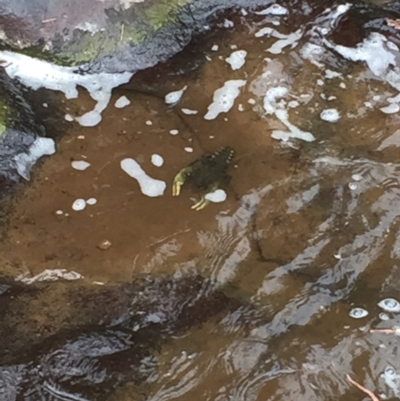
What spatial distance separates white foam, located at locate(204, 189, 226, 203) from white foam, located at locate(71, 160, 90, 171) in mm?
745

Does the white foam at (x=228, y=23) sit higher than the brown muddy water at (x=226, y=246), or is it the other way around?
the white foam at (x=228, y=23)

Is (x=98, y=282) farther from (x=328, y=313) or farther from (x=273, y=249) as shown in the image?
→ (x=328, y=313)

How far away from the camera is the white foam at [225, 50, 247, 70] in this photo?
4086 millimetres

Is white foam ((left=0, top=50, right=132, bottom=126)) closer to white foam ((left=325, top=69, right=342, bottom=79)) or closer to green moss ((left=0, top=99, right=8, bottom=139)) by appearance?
green moss ((left=0, top=99, right=8, bottom=139))

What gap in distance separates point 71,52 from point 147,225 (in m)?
1.51

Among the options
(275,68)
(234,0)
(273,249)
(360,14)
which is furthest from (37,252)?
(360,14)

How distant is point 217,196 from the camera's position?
3334 millimetres

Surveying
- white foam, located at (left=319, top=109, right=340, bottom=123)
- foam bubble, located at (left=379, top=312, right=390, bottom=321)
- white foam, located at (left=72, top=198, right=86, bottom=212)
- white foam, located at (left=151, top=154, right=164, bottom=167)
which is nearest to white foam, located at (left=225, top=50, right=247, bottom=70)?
white foam, located at (left=319, top=109, right=340, bottom=123)

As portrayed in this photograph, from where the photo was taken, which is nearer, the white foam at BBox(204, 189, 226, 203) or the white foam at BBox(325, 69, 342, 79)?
the white foam at BBox(204, 189, 226, 203)

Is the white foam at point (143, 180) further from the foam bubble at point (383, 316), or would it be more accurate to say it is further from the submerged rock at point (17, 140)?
the foam bubble at point (383, 316)

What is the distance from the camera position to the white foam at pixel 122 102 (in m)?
3.83

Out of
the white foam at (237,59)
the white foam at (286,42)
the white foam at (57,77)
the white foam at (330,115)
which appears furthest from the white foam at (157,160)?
the white foam at (286,42)

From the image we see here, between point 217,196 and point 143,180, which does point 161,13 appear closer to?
point 143,180

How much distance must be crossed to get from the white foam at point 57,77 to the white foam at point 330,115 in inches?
53.2
